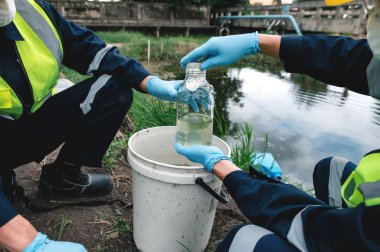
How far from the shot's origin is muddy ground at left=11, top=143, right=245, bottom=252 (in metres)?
1.56

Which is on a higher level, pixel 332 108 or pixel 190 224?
pixel 190 224

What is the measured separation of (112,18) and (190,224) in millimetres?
17520

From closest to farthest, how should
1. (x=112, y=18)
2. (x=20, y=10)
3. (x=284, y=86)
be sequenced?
(x=20, y=10) < (x=284, y=86) < (x=112, y=18)

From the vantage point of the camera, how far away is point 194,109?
175cm

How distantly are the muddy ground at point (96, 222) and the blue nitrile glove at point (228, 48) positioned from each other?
2.93 feet

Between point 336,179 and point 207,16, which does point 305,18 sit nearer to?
Result: point 207,16

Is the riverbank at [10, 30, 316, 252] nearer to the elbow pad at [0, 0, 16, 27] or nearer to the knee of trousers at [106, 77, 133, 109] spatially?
the knee of trousers at [106, 77, 133, 109]

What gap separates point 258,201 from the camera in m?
1.09

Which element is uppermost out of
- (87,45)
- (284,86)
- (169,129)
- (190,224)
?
(87,45)

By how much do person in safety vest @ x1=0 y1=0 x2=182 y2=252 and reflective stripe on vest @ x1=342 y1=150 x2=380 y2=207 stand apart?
3.45 feet

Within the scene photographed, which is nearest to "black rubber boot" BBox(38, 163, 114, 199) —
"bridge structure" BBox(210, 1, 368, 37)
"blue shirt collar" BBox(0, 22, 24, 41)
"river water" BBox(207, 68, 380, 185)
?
"blue shirt collar" BBox(0, 22, 24, 41)

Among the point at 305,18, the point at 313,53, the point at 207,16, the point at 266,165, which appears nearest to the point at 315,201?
the point at 313,53

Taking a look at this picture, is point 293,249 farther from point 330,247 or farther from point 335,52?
point 335,52

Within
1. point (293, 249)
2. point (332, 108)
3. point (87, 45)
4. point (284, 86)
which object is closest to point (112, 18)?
point (284, 86)
